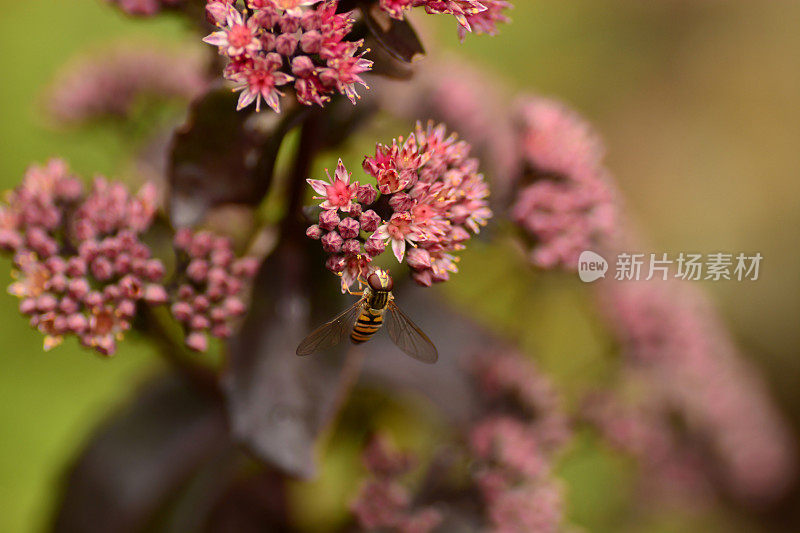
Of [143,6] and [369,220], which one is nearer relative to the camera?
[369,220]

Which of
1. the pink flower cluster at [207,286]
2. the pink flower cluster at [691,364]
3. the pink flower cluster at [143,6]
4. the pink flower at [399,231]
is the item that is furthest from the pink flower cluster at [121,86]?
the pink flower cluster at [691,364]

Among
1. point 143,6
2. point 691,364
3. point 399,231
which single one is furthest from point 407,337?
point 691,364

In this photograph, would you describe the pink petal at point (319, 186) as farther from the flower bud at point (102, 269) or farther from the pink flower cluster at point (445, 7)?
the flower bud at point (102, 269)

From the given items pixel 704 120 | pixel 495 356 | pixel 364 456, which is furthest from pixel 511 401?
pixel 704 120

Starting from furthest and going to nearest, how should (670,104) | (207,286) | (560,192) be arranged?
1. (670,104)
2. (560,192)
3. (207,286)

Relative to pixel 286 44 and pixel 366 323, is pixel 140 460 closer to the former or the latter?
pixel 366 323

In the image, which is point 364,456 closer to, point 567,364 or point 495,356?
point 495,356
